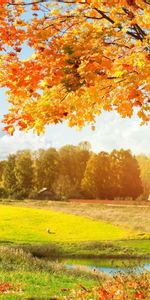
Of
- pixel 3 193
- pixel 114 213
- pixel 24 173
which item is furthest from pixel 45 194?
pixel 114 213

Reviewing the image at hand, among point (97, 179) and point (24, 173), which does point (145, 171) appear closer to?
point (97, 179)

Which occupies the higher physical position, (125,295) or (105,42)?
(105,42)

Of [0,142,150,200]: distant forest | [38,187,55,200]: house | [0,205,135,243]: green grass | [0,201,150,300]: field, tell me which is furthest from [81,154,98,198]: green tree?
[0,205,135,243]: green grass

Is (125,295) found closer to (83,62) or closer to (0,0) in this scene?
(83,62)

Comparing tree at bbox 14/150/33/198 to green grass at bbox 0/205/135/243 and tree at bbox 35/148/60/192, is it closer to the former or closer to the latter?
tree at bbox 35/148/60/192

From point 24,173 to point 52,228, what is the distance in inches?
1813

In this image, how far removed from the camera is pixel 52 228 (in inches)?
2265

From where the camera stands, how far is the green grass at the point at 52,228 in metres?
51.6

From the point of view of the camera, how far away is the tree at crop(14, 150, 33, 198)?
332 feet

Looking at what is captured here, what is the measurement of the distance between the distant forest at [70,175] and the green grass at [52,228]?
27.3 m

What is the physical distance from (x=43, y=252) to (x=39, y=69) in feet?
106

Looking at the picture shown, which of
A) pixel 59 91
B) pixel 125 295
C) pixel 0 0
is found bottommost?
pixel 125 295

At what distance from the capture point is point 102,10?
12812mm

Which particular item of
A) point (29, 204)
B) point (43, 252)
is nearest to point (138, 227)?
point (43, 252)
